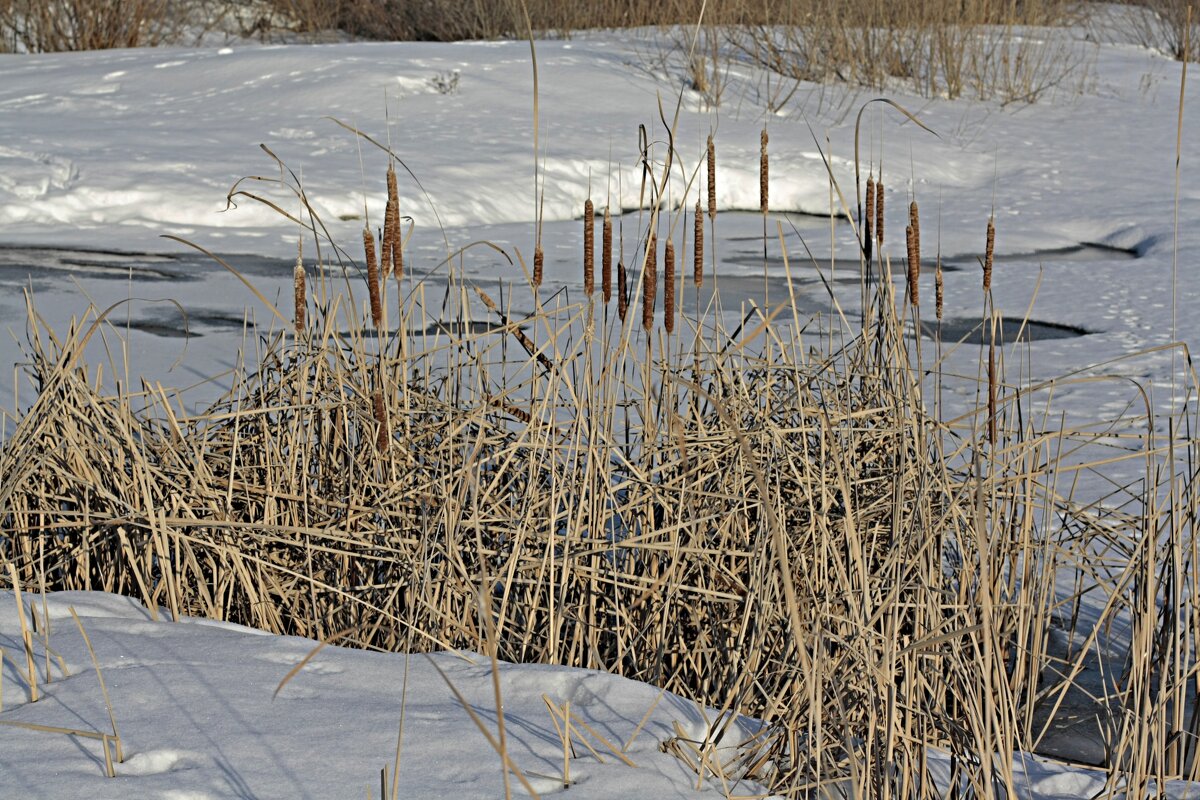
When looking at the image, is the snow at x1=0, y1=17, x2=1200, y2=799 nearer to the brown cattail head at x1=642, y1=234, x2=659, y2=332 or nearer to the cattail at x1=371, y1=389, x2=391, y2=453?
the brown cattail head at x1=642, y1=234, x2=659, y2=332

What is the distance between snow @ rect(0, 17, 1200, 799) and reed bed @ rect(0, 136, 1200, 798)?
14 centimetres

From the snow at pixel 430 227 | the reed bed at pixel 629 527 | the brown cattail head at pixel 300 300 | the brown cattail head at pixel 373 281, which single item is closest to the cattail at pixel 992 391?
the reed bed at pixel 629 527

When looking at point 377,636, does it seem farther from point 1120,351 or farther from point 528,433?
point 1120,351

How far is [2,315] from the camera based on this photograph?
4414 millimetres

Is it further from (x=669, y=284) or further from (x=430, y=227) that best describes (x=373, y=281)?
(x=430, y=227)

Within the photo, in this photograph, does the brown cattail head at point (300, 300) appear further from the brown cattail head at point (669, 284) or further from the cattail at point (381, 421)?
the brown cattail head at point (669, 284)

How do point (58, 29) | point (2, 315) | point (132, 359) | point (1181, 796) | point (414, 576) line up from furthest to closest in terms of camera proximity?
point (58, 29) < point (2, 315) < point (132, 359) < point (414, 576) < point (1181, 796)

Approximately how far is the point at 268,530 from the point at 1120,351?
2896 millimetres

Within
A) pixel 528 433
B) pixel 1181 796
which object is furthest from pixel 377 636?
pixel 1181 796

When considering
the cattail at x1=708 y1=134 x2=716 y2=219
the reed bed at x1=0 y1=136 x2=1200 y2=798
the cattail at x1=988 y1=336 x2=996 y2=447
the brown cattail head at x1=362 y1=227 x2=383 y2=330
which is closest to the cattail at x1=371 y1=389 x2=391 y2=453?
the reed bed at x1=0 y1=136 x2=1200 y2=798

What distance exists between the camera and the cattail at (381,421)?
6.85 feet

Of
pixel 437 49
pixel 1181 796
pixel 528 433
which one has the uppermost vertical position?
pixel 437 49

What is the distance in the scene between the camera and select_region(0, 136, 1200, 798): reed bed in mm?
1876

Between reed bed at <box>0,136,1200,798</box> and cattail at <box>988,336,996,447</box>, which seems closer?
cattail at <box>988,336,996,447</box>
